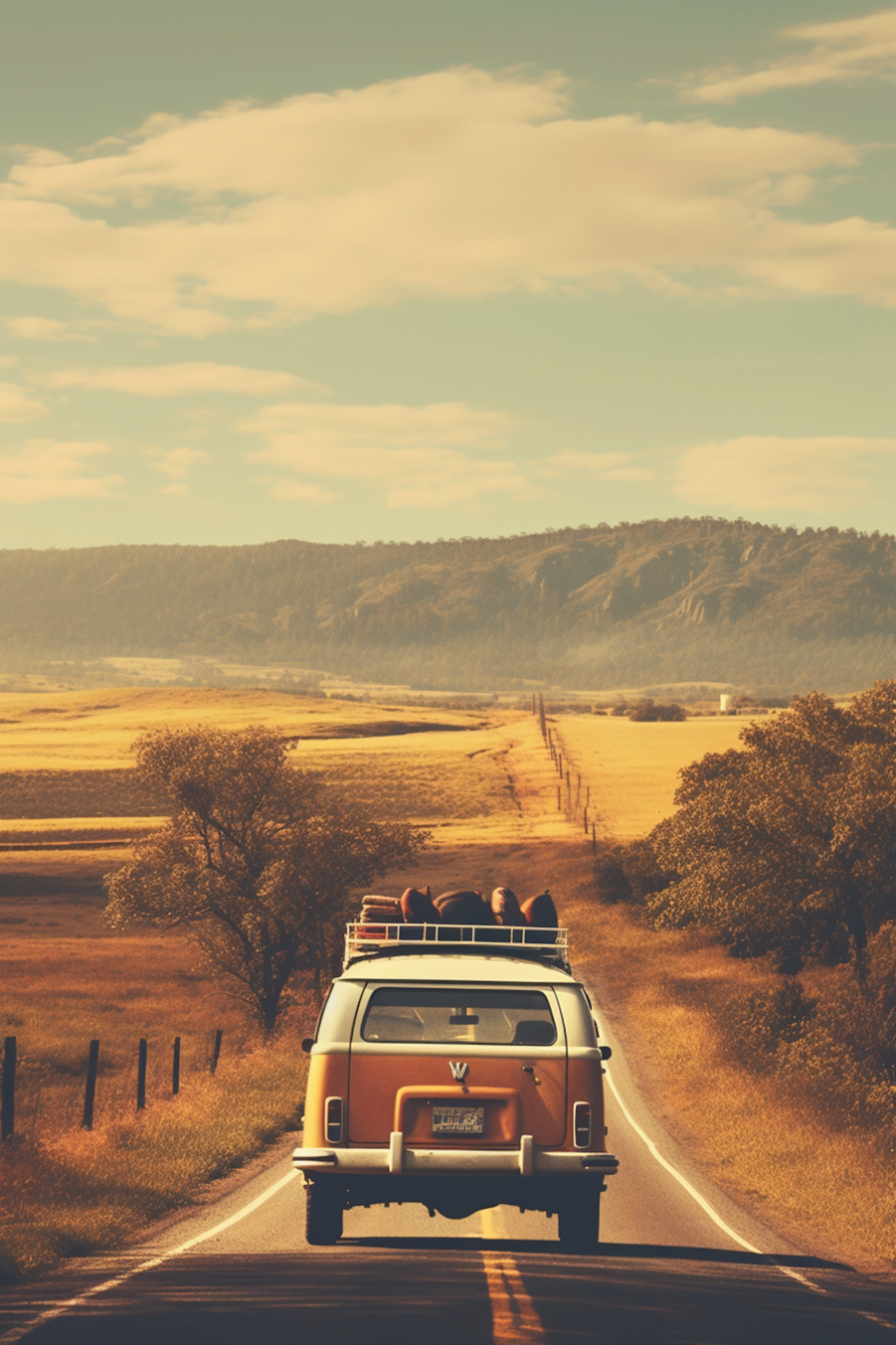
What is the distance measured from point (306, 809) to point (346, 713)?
155m

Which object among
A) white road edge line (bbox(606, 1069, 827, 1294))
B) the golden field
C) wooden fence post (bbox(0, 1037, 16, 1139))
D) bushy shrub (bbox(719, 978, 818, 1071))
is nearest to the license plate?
white road edge line (bbox(606, 1069, 827, 1294))

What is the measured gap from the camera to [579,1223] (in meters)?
12.2

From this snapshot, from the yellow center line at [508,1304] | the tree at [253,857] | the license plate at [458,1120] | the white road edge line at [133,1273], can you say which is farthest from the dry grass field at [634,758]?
the license plate at [458,1120]

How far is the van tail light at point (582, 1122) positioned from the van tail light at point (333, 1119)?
1.89 meters

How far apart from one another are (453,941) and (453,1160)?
2.83 metres

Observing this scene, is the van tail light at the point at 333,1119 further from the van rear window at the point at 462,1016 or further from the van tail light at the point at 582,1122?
the van tail light at the point at 582,1122

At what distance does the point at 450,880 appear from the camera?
70000mm

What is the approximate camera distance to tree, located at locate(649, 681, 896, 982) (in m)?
41.5

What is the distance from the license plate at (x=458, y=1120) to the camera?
11.2 meters

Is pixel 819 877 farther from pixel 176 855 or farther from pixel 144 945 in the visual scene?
Answer: pixel 144 945

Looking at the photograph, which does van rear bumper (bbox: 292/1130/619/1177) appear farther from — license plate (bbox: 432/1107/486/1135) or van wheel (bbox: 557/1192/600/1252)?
van wheel (bbox: 557/1192/600/1252)

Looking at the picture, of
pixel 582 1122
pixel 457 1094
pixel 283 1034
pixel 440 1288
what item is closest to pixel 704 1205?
pixel 440 1288

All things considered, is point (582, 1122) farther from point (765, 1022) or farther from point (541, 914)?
point (765, 1022)

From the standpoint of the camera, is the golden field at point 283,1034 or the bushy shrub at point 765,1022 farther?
the bushy shrub at point 765,1022
